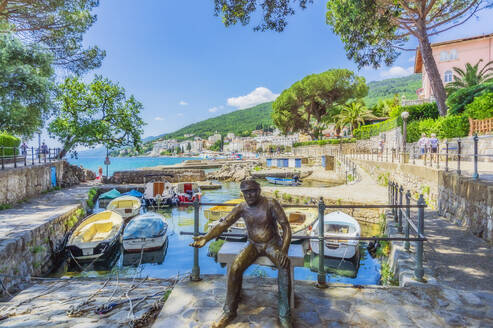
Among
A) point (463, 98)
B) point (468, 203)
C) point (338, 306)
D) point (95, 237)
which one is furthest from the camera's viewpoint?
point (463, 98)

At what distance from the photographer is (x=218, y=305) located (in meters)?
2.91

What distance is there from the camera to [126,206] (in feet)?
53.1

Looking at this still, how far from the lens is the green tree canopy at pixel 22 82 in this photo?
10.4 metres

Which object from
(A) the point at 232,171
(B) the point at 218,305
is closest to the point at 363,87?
(A) the point at 232,171

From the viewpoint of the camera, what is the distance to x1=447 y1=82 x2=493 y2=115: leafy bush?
15.5m

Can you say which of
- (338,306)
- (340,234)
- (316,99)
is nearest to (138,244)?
(340,234)

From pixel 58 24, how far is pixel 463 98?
71.0 ft

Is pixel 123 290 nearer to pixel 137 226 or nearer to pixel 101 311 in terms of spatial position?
pixel 101 311

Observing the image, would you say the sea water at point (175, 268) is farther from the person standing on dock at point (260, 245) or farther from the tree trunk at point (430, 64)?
the tree trunk at point (430, 64)

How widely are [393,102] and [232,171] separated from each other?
2785 cm

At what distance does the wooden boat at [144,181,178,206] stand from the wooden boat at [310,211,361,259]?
13.0 m

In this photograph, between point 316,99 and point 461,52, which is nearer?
point 461,52

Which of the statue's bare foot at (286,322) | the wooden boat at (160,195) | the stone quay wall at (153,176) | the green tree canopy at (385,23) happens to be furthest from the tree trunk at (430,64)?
the stone quay wall at (153,176)

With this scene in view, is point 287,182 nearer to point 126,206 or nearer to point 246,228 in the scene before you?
point 126,206
